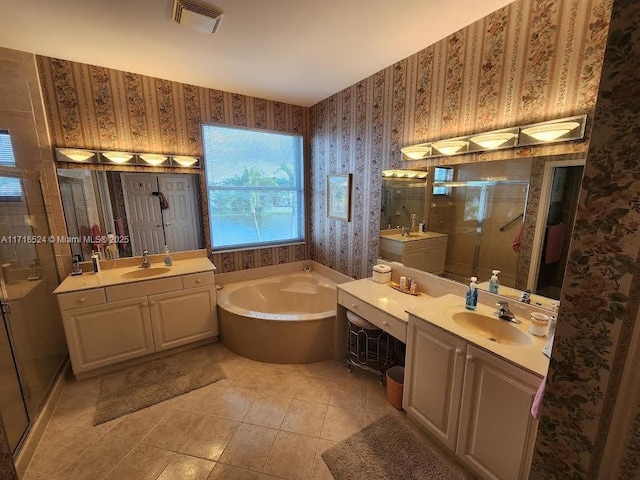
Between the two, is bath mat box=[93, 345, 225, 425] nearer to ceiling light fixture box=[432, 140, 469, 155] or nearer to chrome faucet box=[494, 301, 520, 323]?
chrome faucet box=[494, 301, 520, 323]

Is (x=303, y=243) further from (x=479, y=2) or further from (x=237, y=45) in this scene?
(x=479, y=2)

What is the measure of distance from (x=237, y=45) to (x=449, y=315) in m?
2.42

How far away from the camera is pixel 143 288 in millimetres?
2424

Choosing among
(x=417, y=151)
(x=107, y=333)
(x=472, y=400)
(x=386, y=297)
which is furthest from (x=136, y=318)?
(x=417, y=151)

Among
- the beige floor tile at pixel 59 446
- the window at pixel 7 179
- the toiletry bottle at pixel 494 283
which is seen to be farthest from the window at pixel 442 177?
the window at pixel 7 179

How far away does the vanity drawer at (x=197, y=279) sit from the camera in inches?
103

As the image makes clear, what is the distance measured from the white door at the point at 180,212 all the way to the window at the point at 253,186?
0.19 m

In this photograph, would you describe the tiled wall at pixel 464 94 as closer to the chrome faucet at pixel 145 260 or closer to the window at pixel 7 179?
the chrome faucet at pixel 145 260

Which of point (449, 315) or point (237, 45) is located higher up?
point (237, 45)

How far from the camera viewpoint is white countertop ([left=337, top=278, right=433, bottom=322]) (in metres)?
2.03

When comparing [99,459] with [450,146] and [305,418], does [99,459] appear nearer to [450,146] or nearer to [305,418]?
[305,418]

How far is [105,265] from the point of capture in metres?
2.70

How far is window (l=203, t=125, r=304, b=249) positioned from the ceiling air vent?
1.33m

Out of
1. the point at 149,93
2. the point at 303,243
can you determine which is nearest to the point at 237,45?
the point at 149,93
